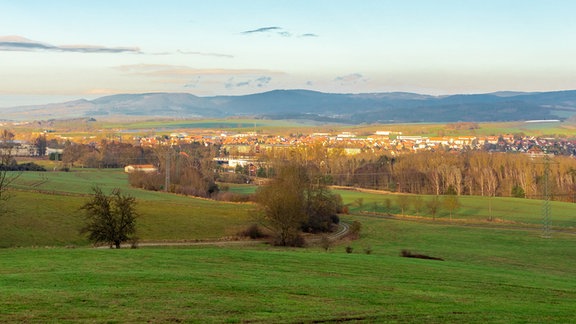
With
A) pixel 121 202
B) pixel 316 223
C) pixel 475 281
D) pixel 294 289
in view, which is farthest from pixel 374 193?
pixel 294 289

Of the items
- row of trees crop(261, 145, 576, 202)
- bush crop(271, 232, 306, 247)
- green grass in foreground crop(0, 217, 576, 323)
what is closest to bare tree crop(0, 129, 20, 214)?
green grass in foreground crop(0, 217, 576, 323)

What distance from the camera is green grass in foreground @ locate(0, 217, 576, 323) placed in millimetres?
15938

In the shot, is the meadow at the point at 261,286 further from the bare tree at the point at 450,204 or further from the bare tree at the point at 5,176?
the bare tree at the point at 450,204

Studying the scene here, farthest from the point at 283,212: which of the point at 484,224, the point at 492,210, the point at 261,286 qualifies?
the point at 492,210

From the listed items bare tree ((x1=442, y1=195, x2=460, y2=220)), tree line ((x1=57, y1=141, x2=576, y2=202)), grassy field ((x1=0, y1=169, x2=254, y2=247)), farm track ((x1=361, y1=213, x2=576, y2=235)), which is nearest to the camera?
grassy field ((x1=0, y1=169, x2=254, y2=247))

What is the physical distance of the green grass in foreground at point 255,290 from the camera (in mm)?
15938

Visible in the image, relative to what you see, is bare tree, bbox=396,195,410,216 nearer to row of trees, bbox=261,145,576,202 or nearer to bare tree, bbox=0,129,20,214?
row of trees, bbox=261,145,576,202

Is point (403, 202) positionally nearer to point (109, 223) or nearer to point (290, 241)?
point (290, 241)

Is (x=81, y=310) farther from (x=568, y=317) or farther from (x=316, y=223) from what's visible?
(x=316, y=223)

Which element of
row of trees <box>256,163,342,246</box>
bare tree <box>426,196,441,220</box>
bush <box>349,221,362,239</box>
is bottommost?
bare tree <box>426,196,441,220</box>

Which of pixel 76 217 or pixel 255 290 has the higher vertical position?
pixel 255 290

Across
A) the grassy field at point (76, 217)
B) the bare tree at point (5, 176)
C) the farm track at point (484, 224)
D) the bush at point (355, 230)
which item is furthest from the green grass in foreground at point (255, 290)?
the farm track at point (484, 224)

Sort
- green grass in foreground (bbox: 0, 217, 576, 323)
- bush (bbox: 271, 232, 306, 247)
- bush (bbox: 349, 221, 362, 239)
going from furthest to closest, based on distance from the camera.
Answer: bush (bbox: 349, 221, 362, 239), bush (bbox: 271, 232, 306, 247), green grass in foreground (bbox: 0, 217, 576, 323)

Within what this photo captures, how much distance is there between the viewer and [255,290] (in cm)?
1945
